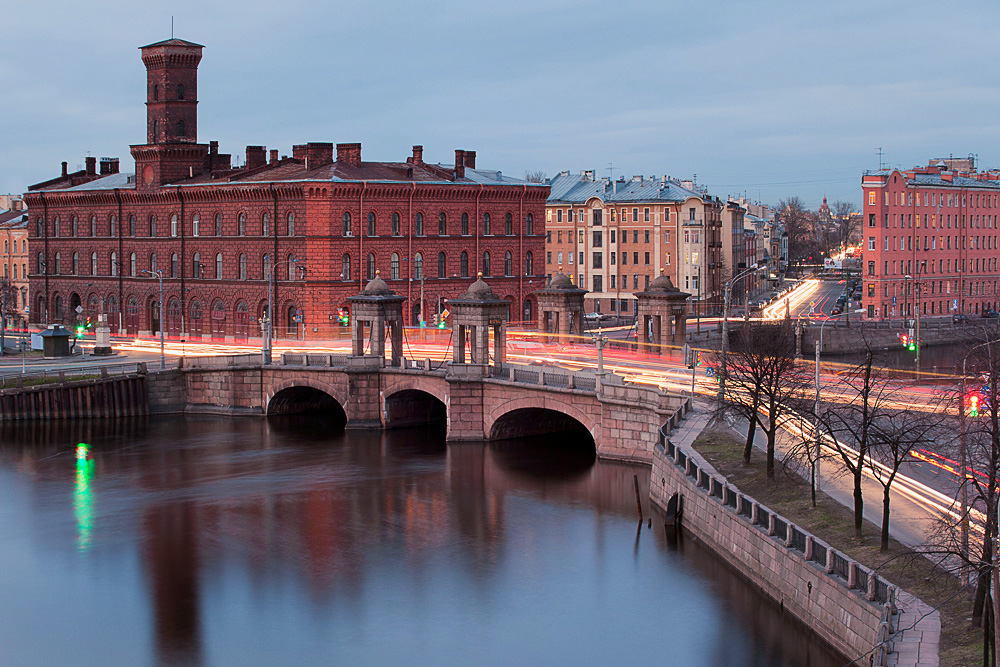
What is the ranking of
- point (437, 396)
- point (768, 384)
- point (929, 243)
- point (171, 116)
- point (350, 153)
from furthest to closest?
point (929, 243), point (171, 116), point (350, 153), point (437, 396), point (768, 384)

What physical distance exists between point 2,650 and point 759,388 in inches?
1028

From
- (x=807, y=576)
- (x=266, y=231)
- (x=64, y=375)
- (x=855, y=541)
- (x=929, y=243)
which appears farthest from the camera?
(x=929, y=243)

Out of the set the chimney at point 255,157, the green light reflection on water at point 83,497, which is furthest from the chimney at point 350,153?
the green light reflection on water at point 83,497

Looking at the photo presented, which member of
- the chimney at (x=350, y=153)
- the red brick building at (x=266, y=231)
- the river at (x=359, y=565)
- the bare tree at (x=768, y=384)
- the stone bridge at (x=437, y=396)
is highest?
the chimney at (x=350, y=153)

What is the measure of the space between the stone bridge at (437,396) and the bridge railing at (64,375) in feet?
7.09

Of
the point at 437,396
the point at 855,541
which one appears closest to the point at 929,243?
the point at 437,396

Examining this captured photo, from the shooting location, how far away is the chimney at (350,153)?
9838 centimetres

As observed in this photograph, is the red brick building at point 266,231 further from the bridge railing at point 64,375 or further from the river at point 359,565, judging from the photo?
the river at point 359,565

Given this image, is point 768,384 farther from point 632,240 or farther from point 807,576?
point 632,240

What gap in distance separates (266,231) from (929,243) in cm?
6546

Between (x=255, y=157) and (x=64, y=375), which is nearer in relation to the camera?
(x=64, y=375)

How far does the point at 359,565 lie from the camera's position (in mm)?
45312

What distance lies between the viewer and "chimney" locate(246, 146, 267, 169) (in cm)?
10317

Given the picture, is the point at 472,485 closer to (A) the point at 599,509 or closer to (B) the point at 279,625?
(A) the point at 599,509
